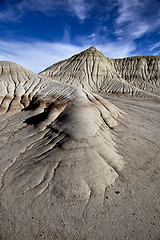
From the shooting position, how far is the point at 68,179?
4234 mm

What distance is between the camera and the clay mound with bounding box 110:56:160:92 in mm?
30103

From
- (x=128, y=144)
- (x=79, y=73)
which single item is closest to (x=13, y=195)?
(x=128, y=144)

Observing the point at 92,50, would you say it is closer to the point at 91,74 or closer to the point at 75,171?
the point at 91,74

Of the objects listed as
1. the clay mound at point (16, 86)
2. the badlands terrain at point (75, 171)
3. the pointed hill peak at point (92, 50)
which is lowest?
the badlands terrain at point (75, 171)

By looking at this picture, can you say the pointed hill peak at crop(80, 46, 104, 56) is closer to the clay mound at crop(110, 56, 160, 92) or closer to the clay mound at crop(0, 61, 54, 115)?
the clay mound at crop(110, 56, 160, 92)

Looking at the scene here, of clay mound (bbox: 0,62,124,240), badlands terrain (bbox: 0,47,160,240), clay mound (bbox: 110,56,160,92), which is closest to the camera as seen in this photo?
badlands terrain (bbox: 0,47,160,240)

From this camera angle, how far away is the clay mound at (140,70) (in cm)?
3010

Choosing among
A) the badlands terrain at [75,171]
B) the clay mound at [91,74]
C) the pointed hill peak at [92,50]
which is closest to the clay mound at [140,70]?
the clay mound at [91,74]

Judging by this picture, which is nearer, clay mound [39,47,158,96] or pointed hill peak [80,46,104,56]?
clay mound [39,47,158,96]

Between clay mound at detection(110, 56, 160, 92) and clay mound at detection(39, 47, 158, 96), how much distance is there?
5.33 feet

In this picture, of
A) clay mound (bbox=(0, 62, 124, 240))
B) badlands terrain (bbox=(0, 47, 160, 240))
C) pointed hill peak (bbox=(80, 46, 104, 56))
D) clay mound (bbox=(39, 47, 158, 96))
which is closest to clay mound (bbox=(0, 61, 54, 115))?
badlands terrain (bbox=(0, 47, 160, 240))

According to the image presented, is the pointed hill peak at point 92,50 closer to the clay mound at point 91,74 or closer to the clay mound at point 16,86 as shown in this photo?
the clay mound at point 91,74

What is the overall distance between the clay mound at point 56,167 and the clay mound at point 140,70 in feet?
Answer: 84.1

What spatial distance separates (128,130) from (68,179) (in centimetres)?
465
